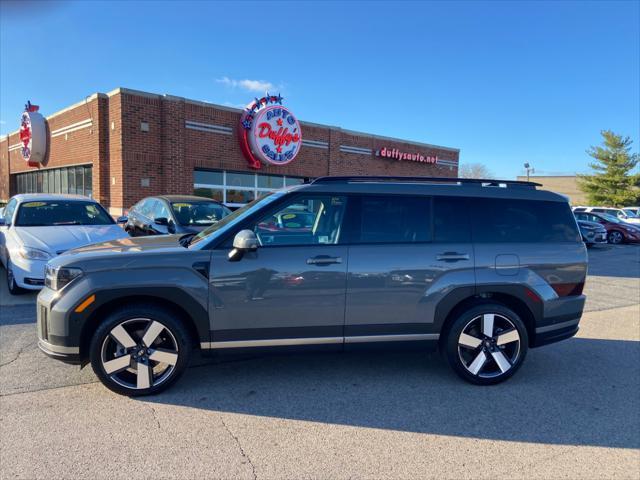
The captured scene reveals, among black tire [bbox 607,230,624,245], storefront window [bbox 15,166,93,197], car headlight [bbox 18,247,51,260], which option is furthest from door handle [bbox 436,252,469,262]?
black tire [bbox 607,230,624,245]

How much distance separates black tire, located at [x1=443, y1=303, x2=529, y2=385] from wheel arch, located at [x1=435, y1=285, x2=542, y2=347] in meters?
0.06

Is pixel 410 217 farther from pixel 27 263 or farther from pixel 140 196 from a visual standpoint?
pixel 140 196

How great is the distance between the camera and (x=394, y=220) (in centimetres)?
390

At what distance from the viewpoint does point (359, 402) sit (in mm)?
3598

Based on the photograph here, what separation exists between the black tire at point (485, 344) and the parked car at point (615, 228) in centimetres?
1965

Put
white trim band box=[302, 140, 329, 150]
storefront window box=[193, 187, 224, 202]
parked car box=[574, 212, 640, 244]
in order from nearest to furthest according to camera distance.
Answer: storefront window box=[193, 187, 224, 202] < white trim band box=[302, 140, 329, 150] < parked car box=[574, 212, 640, 244]

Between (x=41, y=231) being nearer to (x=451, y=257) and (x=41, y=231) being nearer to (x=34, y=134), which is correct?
(x=451, y=257)

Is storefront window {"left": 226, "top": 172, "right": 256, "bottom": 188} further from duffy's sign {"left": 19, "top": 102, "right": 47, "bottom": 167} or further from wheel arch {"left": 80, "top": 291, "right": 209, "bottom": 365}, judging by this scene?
wheel arch {"left": 80, "top": 291, "right": 209, "bottom": 365}

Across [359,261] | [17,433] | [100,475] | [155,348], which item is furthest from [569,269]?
[17,433]

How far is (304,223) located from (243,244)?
0.67 meters

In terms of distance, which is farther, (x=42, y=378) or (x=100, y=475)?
(x=42, y=378)

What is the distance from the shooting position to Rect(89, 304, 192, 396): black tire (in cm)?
346

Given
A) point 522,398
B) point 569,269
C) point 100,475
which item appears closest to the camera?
point 100,475

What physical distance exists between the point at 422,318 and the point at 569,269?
59.4 inches
